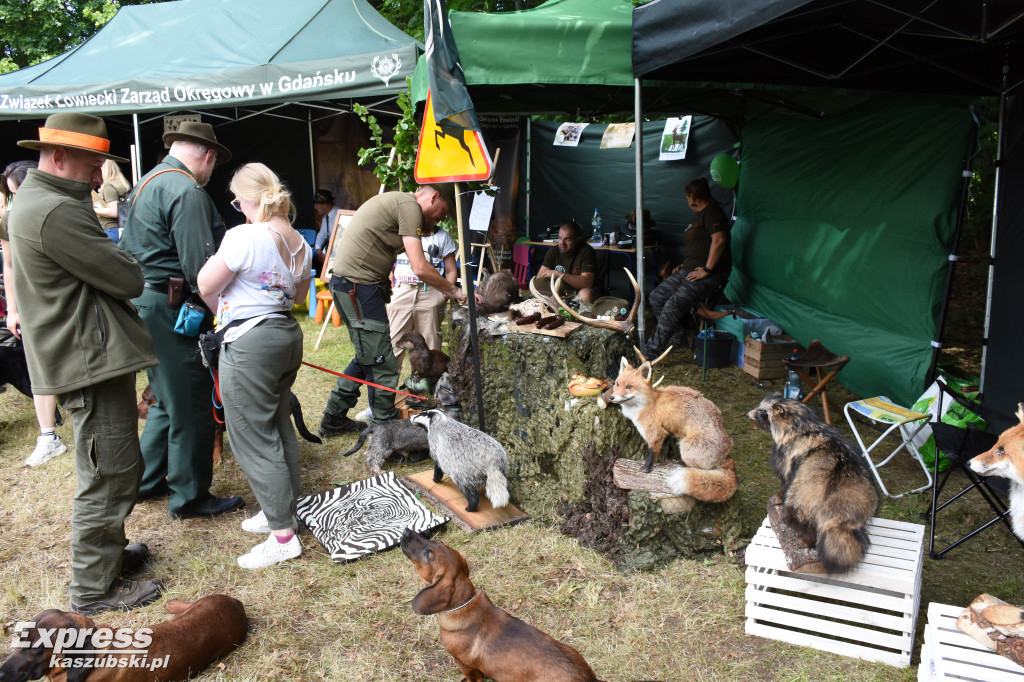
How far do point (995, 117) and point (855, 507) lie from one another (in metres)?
5.93

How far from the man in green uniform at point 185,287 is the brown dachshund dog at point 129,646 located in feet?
3.93

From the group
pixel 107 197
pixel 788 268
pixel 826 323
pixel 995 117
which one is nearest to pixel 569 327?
pixel 826 323

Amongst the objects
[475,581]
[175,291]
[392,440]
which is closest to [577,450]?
[475,581]

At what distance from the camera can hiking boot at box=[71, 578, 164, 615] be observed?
10.2 ft

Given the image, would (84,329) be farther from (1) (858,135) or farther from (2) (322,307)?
(1) (858,135)

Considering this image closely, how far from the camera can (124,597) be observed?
3201 millimetres

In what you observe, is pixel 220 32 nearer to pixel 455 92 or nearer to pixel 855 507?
pixel 455 92

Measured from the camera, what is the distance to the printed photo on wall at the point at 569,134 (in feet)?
34.4

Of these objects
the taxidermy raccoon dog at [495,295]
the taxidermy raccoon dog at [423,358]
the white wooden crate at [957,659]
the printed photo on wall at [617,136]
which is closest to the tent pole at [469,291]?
the taxidermy raccoon dog at [495,295]

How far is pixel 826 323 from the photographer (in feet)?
22.3

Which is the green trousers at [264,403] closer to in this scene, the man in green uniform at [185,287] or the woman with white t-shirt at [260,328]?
the woman with white t-shirt at [260,328]

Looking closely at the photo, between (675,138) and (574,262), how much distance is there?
281 centimetres

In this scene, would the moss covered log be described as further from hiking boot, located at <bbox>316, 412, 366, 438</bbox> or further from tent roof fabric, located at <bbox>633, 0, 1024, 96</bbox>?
tent roof fabric, located at <bbox>633, 0, 1024, 96</bbox>

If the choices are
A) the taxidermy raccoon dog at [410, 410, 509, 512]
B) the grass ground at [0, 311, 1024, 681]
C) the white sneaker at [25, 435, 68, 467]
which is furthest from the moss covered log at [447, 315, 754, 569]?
the white sneaker at [25, 435, 68, 467]
